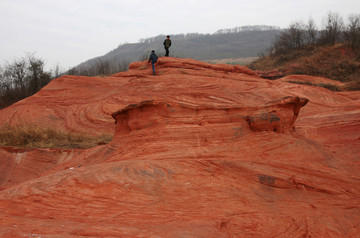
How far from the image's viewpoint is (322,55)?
31.5 metres

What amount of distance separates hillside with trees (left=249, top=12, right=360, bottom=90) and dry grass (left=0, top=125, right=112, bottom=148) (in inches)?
678

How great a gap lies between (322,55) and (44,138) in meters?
29.0

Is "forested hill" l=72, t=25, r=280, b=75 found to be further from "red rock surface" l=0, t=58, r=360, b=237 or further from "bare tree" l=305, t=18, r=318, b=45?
"red rock surface" l=0, t=58, r=360, b=237

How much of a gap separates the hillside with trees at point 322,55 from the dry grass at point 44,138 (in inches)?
678

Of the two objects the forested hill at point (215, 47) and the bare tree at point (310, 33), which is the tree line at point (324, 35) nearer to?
the bare tree at point (310, 33)

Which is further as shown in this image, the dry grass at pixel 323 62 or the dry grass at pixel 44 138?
the dry grass at pixel 323 62

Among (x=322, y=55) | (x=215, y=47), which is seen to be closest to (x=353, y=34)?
(x=322, y=55)

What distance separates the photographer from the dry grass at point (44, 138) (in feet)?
36.9

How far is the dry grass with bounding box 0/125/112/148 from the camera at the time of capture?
11234mm

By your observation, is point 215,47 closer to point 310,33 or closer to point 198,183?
point 310,33

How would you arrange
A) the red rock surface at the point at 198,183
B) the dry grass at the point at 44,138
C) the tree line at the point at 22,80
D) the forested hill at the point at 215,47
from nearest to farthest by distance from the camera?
the red rock surface at the point at 198,183, the dry grass at the point at 44,138, the tree line at the point at 22,80, the forested hill at the point at 215,47

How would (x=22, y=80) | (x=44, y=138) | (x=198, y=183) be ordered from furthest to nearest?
(x=22, y=80)
(x=44, y=138)
(x=198, y=183)

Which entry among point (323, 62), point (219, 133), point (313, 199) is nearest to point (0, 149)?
point (219, 133)

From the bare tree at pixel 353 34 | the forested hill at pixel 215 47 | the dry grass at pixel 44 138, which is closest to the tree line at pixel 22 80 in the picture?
the dry grass at pixel 44 138
